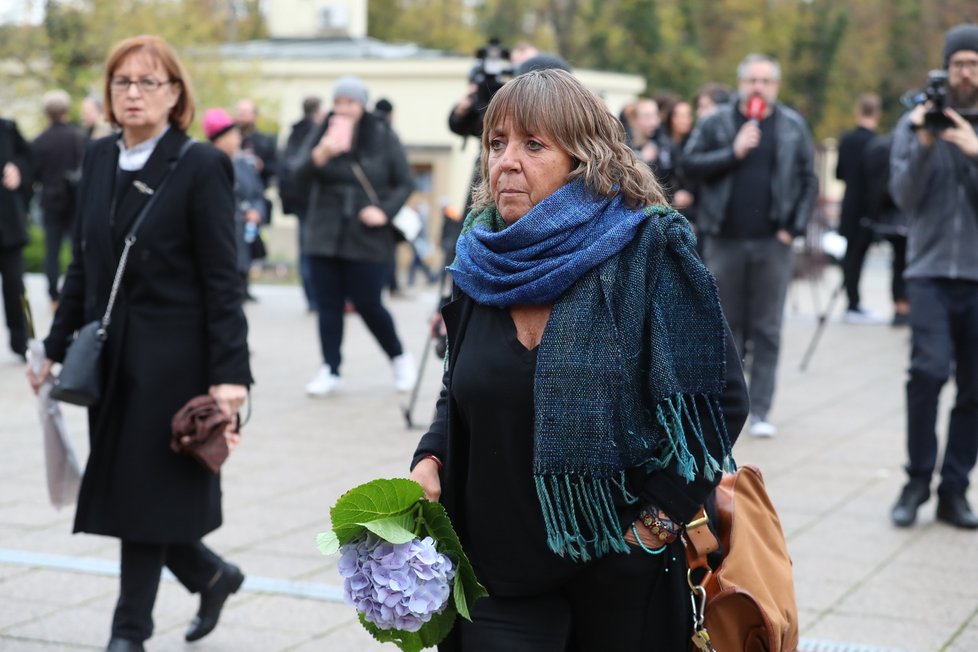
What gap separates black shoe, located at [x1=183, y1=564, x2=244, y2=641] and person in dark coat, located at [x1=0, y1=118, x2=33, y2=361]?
22.2ft

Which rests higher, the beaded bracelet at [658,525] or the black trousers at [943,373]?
the beaded bracelet at [658,525]

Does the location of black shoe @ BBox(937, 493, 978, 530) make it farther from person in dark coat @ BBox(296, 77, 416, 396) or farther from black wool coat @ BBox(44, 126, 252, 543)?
person in dark coat @ BBox(296, 77, 416, 396)

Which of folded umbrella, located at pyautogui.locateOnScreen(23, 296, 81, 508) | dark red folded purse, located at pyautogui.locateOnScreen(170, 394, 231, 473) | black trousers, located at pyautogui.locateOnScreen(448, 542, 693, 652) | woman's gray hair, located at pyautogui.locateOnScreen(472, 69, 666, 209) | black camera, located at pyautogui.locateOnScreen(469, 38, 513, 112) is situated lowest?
folded umbrella, located at pyautogui.locateOnScreen(23, 296, 81, 508)

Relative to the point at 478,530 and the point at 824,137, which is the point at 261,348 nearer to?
the point at 478,530

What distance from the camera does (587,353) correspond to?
305 cm

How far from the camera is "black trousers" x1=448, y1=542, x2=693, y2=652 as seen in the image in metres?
3.17

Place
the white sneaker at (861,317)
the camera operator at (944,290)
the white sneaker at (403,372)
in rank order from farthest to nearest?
1. the white sneaker at (861,317)
2. the white sneaker at (403,372)
3. the camera operator at (944,290)

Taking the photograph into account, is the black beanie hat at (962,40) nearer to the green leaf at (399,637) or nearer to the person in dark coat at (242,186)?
the green leaf at (399,637)

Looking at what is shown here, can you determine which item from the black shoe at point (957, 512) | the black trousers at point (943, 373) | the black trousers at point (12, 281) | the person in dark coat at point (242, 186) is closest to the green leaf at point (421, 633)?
the black trousers at point (943, 373)

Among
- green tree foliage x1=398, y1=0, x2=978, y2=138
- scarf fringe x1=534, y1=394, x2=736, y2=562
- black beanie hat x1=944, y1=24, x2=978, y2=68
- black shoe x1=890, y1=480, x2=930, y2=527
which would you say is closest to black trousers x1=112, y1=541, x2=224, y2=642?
scarf fringe x1=534, y1=394, x2=736, y2=562

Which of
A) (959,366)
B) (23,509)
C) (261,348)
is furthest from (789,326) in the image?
(23,509)

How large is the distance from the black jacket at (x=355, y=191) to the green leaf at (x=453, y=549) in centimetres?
721

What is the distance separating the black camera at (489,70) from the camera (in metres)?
7.39

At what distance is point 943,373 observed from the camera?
6.77 metres
